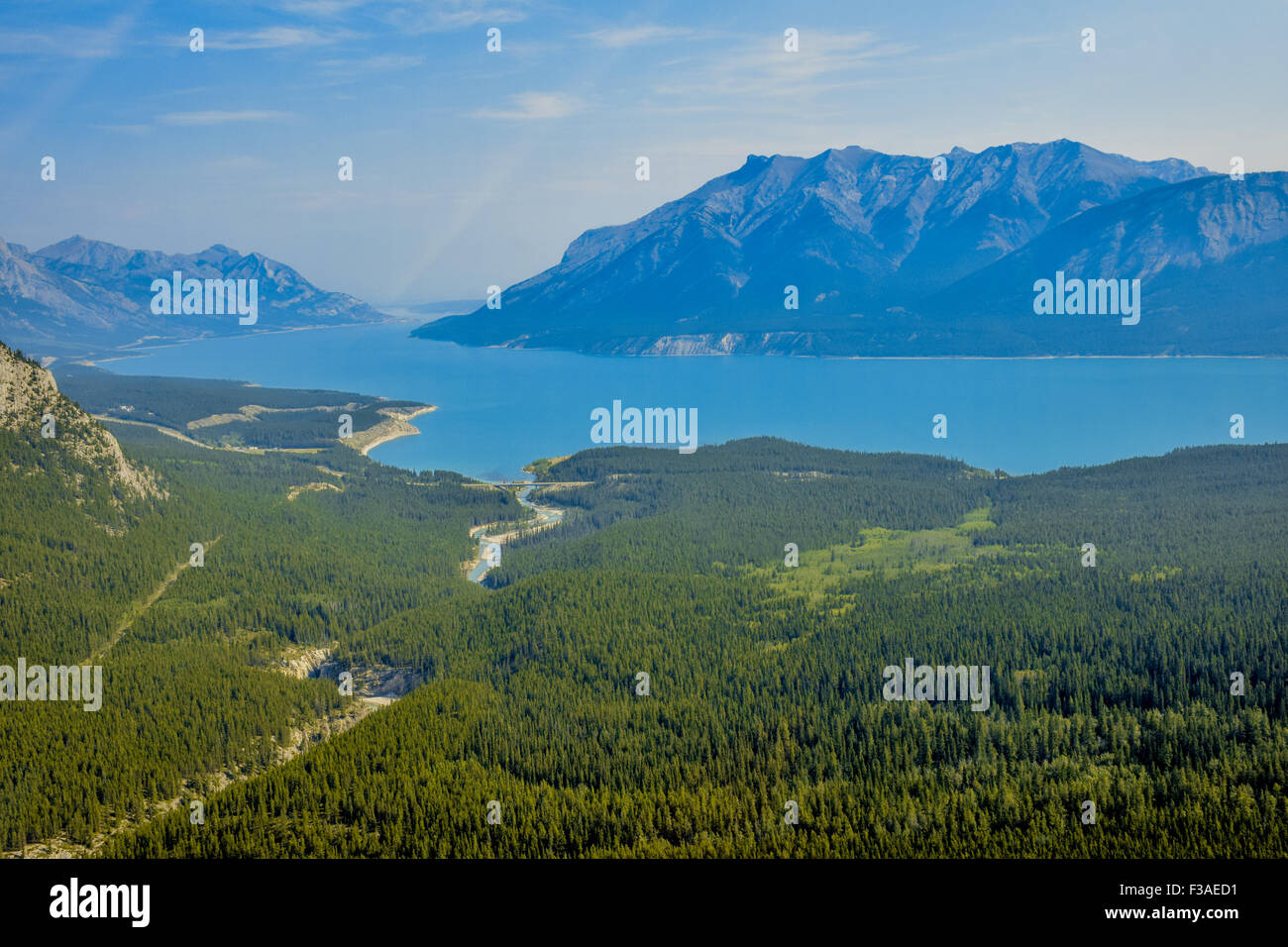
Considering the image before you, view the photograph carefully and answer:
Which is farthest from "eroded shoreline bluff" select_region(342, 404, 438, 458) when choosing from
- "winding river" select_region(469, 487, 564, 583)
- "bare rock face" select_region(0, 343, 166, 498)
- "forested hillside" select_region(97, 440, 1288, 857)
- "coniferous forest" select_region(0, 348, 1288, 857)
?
"forested hillside" select_region(97, 440, 1288, 857)

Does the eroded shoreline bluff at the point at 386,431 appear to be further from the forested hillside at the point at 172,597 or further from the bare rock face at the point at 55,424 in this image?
the bare rock face at the point at 55,424

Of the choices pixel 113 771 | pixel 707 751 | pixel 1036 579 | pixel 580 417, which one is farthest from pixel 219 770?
pixel 580 417

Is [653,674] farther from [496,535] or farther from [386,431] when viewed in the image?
[386,431]

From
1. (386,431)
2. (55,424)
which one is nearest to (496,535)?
(55,424)

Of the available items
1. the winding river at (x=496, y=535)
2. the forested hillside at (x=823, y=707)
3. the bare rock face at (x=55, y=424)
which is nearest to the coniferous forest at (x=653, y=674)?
the forested hillside at (x=823, y=707)

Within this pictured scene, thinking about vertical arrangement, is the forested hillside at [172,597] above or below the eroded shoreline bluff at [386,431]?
below

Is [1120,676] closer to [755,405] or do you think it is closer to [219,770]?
[219,770]
